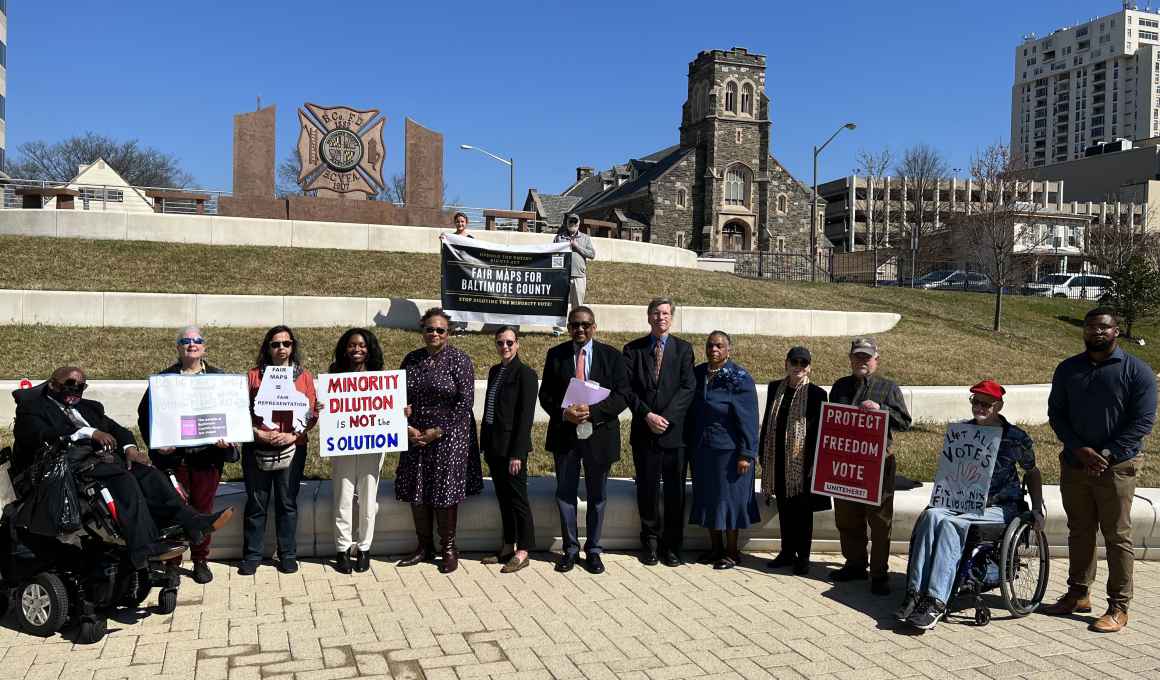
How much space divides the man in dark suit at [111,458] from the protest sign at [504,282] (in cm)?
947

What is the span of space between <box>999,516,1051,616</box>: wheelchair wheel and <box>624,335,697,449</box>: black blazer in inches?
88.9

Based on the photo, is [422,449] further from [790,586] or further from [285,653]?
[790,586]

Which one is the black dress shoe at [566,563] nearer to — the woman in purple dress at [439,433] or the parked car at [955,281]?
the woman in purple dress at [439,433]

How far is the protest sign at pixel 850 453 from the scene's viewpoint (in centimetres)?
590

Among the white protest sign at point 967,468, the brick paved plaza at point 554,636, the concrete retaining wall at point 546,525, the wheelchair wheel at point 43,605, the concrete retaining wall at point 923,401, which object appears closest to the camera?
the brick paved plaza at point 554,636

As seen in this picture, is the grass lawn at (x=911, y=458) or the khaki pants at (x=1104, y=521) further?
the grass lawn at (x=911, y=458)

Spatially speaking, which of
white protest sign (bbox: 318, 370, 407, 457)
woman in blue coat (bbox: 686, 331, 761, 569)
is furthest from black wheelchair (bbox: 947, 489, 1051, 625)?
white protest sign (bbox: 318, 370, 407, 457)

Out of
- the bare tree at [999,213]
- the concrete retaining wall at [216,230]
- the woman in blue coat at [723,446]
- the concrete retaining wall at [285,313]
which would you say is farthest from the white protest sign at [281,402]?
the bare tree at [999,213]

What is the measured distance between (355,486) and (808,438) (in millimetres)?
3367

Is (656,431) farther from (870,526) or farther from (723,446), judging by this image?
(870,526)

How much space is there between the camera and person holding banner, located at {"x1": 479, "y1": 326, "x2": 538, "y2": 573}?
620 centimetres

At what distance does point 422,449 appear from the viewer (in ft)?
20.4

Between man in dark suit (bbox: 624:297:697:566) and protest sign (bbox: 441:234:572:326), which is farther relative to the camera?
protest sign (bbox: 441:234:572:326)

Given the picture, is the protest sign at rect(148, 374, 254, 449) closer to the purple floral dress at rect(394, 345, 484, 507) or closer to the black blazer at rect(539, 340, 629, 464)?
the purple floral dress at rect(394, 345, 484, 507)
